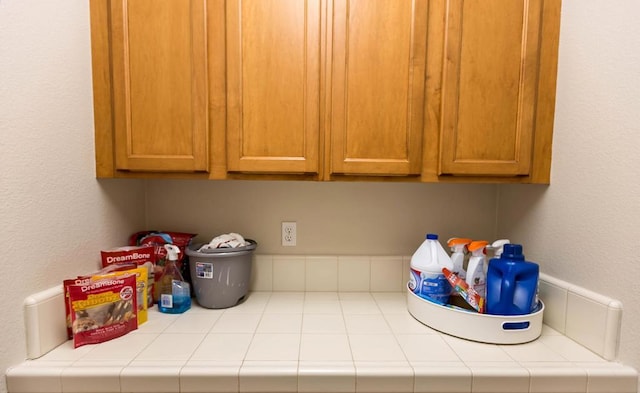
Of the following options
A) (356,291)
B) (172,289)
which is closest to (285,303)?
(356,291)

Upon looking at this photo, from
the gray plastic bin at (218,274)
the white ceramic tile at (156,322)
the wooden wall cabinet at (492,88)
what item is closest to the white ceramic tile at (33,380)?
the white ceramic tile at (156,322)

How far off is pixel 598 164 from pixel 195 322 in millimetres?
1387

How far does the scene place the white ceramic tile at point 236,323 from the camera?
1.03 metres

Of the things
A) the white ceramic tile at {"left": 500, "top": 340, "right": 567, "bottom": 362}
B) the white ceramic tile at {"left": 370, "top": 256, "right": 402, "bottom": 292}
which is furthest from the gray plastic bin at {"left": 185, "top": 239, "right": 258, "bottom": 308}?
the white ceramic tile at {"left": 500, "top": 340, "right": 567, "bottom": 362}

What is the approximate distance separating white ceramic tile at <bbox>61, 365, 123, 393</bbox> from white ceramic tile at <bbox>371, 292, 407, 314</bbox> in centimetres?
88

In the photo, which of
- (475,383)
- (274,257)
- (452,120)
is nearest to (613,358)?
(475,383)

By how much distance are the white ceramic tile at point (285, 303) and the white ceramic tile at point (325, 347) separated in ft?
0.69

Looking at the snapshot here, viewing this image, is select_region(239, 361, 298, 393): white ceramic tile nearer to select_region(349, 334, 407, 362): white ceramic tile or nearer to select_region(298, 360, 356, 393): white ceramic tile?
select_region(298, 360, 356, 393): white ceramic tile

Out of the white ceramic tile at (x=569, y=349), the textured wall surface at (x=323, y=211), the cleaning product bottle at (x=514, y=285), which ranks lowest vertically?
the white ceramic tile at (x=569, y=349)

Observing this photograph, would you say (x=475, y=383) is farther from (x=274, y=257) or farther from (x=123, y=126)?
(x=123, y=126)

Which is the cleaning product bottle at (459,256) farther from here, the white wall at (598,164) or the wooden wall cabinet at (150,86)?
the wooden wall cabinet at (150,86)

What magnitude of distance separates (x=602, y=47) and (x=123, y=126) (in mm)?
1542

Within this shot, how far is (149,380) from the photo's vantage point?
81 cm

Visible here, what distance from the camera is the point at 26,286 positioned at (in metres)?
0.84
